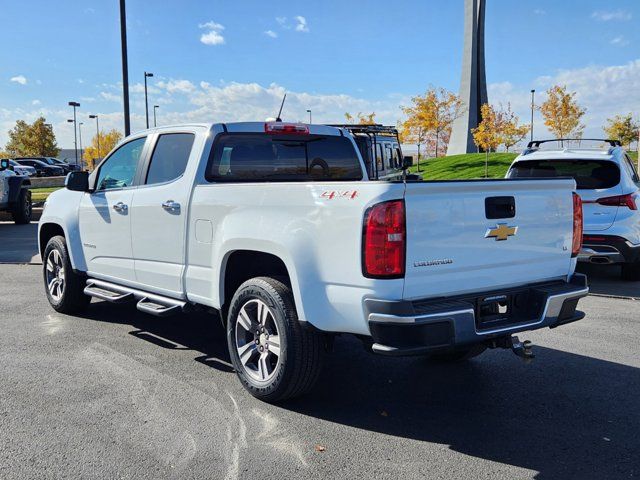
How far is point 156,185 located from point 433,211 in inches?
102

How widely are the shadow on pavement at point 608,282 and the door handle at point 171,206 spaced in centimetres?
557

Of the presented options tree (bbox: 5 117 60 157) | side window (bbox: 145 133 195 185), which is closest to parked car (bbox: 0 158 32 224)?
side window (bbox: 145 133 195 185)

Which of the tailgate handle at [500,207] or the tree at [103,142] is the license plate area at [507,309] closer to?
the tailgate handle at [500,207]

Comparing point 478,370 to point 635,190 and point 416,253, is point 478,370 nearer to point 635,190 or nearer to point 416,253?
point 416,253

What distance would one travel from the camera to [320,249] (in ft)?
11.9

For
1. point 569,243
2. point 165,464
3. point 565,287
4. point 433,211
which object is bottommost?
point 165,464

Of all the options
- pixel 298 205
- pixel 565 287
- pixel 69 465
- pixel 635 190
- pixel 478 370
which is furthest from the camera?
pixel 635 190

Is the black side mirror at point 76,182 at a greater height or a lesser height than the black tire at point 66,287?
greater

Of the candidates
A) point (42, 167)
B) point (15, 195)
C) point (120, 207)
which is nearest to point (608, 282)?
point (120, 207)

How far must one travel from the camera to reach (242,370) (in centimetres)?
430

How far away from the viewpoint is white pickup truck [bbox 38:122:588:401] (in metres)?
3.39

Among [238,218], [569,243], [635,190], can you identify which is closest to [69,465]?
[238,218]

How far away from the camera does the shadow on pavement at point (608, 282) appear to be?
25.7ft

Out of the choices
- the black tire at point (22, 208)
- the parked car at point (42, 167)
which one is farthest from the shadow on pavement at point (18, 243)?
the parked car at point (42, 167)
